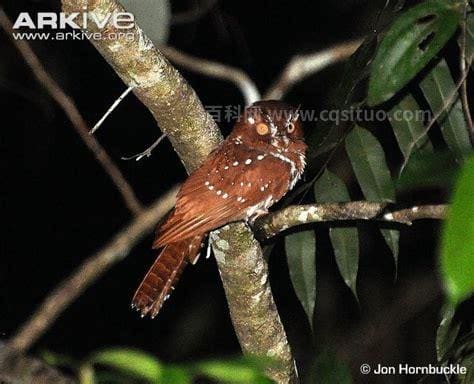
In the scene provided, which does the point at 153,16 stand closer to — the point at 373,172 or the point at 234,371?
the point at 373,172

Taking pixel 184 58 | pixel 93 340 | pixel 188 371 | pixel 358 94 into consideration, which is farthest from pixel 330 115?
pixel 93 340

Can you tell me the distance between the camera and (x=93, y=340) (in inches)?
216

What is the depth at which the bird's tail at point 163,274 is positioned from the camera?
2.74 metres

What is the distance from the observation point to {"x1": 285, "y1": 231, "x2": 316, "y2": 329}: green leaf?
2.57 meters

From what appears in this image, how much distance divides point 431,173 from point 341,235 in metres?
1.57

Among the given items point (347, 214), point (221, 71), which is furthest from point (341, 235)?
point (221, 71)

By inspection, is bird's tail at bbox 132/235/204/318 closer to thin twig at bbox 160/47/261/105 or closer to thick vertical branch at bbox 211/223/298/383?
thick vertical branch at bbox 211/223/298/383

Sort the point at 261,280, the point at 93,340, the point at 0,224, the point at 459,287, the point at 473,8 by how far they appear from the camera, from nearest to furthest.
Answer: the point at 459,287 < the point at 473,8 < the point at 261,280 < the point at 0,224 < the point at 93,340

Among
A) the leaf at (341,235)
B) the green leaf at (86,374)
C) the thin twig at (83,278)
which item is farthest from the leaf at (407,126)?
the green leaf at (86,374)

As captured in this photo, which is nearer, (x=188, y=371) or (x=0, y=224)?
(x=188, y=371)

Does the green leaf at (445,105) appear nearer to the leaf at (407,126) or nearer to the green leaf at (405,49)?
the leaf at (407,126)

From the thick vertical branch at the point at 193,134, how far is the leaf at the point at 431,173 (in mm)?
1070

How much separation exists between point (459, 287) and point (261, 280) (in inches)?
69.1

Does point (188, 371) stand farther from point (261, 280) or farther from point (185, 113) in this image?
point (261, 280)
